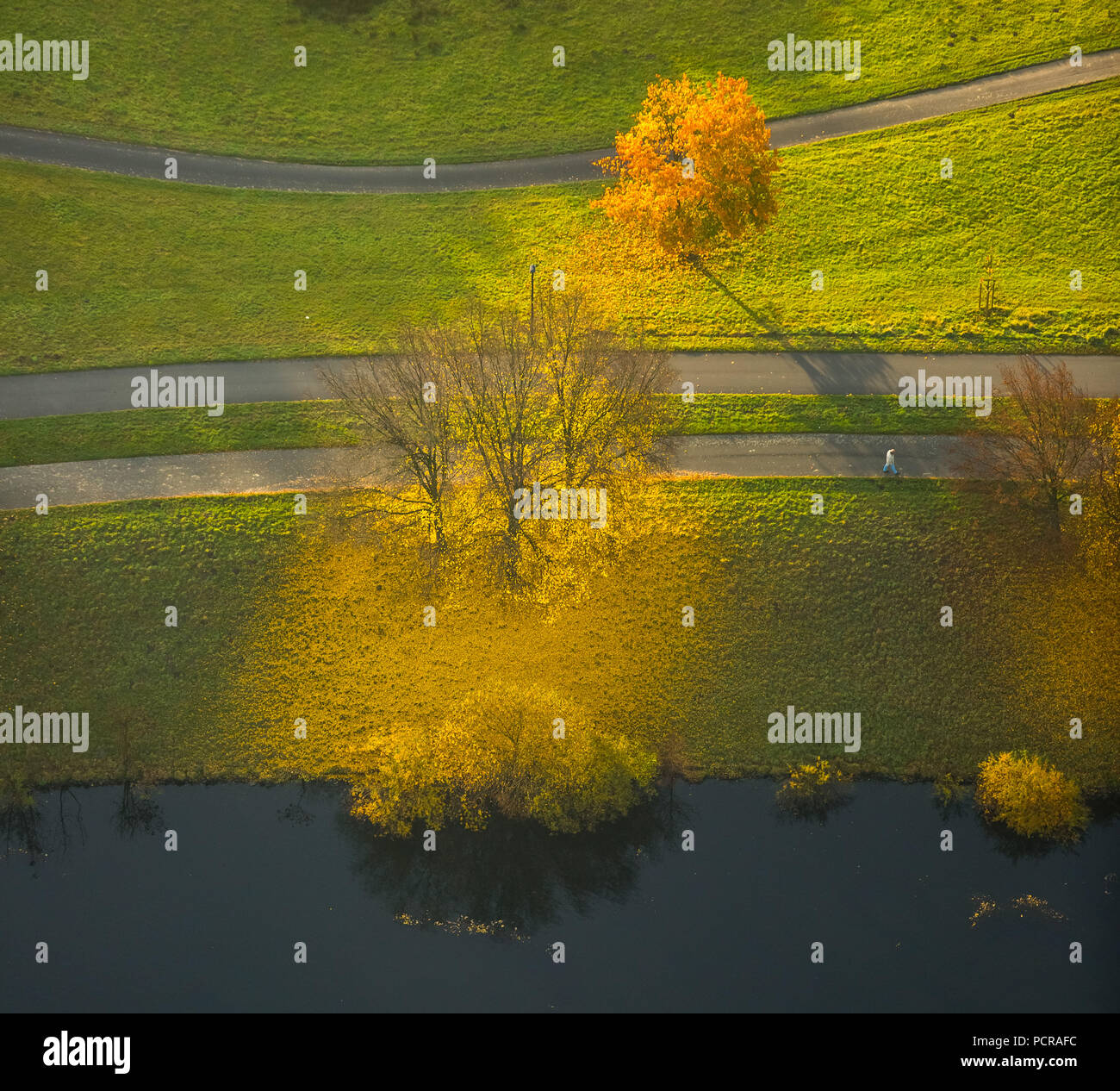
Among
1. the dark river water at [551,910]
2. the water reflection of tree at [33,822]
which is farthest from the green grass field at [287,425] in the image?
the dark river water at [551,910]

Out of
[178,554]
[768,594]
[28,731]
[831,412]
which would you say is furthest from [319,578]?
[831,412]

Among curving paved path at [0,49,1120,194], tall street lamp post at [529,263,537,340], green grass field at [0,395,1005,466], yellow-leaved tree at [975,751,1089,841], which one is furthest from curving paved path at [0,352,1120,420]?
yellow-leaved tree at [975,751,1089,841]

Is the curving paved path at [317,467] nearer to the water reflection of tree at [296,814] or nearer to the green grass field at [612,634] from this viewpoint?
the green grass field at [612,634]

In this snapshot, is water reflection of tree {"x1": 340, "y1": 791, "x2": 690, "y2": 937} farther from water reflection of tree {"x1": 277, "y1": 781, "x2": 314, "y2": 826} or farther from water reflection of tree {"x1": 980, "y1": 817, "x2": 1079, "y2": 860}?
water reflection of tree {"x1": 980, "y1": 817, "x2": 1079, "y2": 860}

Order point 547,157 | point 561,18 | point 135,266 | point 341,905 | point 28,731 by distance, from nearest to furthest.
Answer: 1. point 341,905
2. point 28,731
3. point 135,266
4. point 547,157
5. point 561,18

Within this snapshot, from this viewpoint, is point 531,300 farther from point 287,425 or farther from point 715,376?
point 287,425

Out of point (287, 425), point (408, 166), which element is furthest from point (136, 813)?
point (408, 166)

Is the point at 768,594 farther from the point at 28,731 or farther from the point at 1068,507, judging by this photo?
the point at 28,731

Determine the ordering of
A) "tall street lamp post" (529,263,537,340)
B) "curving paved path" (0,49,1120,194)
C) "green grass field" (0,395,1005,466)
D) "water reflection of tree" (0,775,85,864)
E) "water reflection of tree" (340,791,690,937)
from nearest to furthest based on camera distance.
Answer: "water reflection of tree" (340,791,690,937) < "water reflection of tree" (0,775,85,864) < "green grass field" (0,395,1005,466) < "tall street lamp post" (529,263,537,340) < "curving paved path" (0,49,1120,194)
